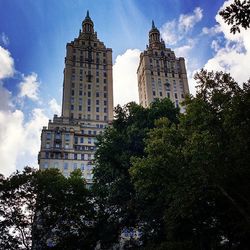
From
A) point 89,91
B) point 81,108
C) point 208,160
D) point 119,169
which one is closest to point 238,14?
point 208,160

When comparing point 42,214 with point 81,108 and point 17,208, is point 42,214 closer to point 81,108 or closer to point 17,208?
point 17,208

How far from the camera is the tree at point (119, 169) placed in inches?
1017

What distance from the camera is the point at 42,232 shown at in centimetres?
2425

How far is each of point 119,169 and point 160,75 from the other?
70.1 m

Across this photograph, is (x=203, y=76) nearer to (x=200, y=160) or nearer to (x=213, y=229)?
(x=200, y=160)

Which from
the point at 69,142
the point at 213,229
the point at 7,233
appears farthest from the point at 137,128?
the point at 69,142

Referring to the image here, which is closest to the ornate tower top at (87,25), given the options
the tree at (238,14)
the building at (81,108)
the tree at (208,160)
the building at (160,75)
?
the building at (81,108)

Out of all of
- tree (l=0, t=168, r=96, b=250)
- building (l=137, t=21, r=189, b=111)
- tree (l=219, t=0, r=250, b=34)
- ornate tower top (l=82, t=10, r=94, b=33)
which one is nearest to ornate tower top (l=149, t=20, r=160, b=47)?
building (l=137, t=21, r=189, b=111)

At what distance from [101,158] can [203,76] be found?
1484cm

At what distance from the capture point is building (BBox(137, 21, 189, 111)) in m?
89.3

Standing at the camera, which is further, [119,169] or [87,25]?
[87,25]

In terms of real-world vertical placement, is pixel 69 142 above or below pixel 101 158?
above

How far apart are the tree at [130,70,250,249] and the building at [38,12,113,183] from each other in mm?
46587

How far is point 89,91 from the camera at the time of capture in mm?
85125
